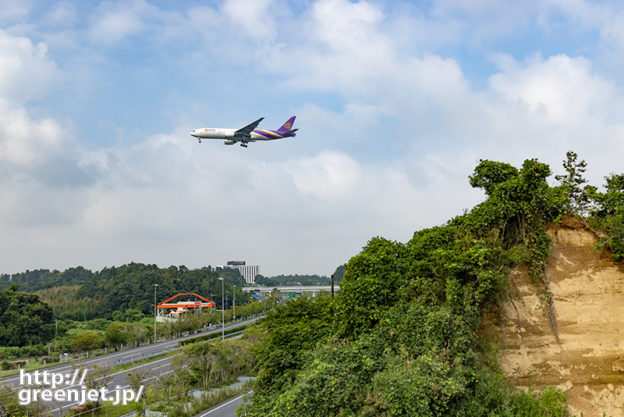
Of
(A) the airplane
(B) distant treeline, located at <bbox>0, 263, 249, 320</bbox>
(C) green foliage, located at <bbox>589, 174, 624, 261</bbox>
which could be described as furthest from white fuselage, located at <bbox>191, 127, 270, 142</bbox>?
(B) distant treeline, located at <bbox>0, 263, 249, 320</bbox>

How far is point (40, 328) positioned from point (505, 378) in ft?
208

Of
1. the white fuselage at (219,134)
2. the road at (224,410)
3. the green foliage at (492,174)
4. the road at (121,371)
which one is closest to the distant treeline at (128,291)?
the road at (121,371)

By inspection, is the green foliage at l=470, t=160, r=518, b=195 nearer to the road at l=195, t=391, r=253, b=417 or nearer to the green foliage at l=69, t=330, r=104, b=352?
the road at l=195, t=391, r=253, b=417

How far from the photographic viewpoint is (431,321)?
15.9 metres

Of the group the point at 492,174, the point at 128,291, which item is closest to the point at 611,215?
the point at 492,174

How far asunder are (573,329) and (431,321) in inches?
213

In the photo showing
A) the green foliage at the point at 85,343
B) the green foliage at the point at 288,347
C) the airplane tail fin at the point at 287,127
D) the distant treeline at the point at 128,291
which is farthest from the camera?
the distant treeline at the point at 128,291

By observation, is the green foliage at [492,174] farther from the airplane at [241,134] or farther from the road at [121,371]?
the airplane at [241,134]

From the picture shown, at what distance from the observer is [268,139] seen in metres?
53.6

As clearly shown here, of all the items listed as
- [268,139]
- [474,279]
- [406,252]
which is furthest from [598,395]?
[268,139]

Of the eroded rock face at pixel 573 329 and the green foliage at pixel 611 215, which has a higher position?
the green foliage at pixel 611 215

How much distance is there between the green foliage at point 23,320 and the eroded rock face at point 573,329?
204 ft

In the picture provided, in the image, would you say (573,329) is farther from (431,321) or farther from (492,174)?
(492,174)

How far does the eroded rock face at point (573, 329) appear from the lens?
1605cm
